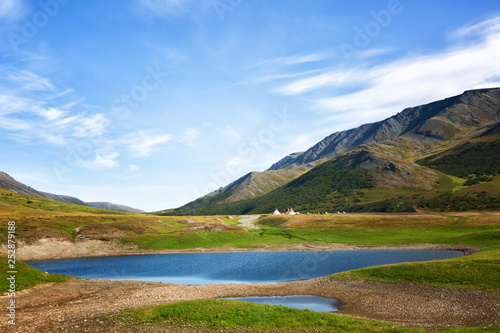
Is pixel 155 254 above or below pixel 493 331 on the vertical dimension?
below

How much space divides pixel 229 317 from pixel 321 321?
9272 millimetres

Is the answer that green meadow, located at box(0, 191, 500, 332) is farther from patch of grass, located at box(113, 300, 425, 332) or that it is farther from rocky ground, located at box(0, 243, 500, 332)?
rocky ground, located at box(0, 243, 500, 332)

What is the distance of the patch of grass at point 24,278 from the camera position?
141ft

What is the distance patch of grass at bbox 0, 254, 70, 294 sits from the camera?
4306 centimetres

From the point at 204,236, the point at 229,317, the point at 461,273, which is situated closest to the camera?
the point at 229,317

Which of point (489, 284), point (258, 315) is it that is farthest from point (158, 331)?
point (489, 284)

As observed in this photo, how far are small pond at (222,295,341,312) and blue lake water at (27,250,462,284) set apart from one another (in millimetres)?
15677

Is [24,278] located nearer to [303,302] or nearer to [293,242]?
[303,302]

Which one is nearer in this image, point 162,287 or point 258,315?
point 258,315

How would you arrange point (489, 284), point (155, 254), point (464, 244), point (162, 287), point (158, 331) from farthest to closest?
1. point (155, 254)
2. point (464, 244)
3. point (162, 287)
4. point (489, 284)
5. point (158, 331)

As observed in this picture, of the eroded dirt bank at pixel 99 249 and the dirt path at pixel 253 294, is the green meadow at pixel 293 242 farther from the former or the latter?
the dirt path at pixel 253 294

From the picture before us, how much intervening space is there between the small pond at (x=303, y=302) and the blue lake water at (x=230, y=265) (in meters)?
15.7

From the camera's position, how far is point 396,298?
3944cm

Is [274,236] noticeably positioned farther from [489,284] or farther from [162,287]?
[489,284]
